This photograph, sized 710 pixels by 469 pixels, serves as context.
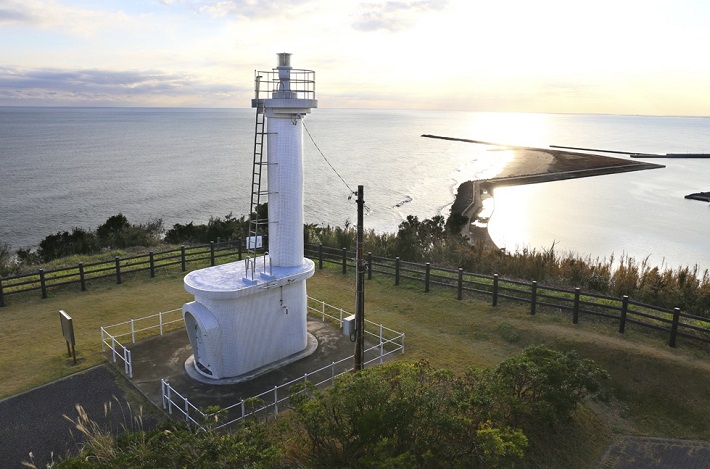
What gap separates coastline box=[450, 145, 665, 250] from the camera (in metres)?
38.7

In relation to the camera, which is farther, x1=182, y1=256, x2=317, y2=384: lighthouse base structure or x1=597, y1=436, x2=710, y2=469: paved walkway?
x1=182, y1=256, x2=317, y2=384: lighthouse base structure

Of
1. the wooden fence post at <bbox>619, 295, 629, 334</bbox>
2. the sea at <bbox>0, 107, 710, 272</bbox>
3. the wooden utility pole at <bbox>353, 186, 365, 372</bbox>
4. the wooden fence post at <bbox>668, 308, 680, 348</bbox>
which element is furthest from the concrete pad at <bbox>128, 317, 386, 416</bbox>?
the wooden fence post at <bbox>668, 308, 680, 348</bbox>

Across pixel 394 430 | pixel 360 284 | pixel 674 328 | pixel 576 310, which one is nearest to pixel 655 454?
pixel 674 328

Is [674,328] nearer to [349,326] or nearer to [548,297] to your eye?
[548,297]

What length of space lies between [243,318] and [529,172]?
63325mm

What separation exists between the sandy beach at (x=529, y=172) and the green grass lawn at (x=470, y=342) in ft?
53.1

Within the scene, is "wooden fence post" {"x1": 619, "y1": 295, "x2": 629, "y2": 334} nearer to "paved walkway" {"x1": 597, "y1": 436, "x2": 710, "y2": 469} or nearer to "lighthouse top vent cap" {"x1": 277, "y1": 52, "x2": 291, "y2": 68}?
"paved walkway" {"x1": 597, "y1": 436, "x2": 710, "y2": 469}

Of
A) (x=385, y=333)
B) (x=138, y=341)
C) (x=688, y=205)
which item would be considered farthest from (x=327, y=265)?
(x=688, y=205)

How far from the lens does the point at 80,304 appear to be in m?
14.3

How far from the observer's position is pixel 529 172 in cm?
6688

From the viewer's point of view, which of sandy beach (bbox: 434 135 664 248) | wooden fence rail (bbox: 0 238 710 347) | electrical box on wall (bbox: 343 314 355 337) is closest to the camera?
electrical box on wall (bbox: 343 314 355 337)

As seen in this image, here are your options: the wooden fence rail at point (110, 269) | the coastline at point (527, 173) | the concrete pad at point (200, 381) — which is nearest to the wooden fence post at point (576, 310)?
the concrete pad at point (200, 381)

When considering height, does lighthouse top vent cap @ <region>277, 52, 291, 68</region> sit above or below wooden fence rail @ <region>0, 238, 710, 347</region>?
above

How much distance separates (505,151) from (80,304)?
102612mm
